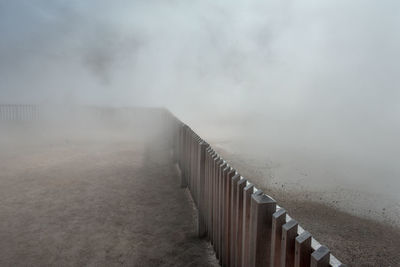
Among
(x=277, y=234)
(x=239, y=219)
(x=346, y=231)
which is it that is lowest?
(x=346, y=231)

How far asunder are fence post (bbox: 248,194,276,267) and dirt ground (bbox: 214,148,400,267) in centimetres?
144

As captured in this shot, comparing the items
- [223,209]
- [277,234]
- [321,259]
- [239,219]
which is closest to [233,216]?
[239,219]

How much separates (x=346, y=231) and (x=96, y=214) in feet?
8.08

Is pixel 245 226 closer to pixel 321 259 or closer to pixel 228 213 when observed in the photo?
pixel 228 213

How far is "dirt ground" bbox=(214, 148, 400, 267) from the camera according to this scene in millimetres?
2467

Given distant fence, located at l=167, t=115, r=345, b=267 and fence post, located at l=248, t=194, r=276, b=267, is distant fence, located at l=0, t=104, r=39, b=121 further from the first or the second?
fence post, located at l=248, t=194, r=276, b=267

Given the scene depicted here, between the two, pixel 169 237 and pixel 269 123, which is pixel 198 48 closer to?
pixel 269 123

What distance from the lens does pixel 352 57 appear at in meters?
14.9

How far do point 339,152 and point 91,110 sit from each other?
9.00m

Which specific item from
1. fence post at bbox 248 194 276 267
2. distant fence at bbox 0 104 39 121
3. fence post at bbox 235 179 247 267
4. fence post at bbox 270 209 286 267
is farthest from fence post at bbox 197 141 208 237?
distant fence at bbox 0 104 39 121

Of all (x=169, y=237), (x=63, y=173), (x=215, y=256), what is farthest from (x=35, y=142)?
(x=215, y=256)

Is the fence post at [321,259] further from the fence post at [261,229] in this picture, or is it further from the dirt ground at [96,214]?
the dirt ground at [96,214]

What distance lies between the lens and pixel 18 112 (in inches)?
464

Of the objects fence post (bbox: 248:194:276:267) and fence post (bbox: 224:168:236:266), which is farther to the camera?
fence post (bbox: 224:168:236:266)
